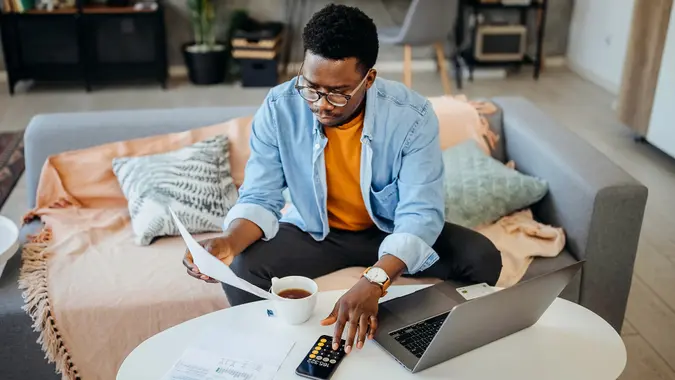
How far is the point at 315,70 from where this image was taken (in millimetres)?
1584

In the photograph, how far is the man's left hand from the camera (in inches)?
54.9

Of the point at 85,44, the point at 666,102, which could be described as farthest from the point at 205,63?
the point at 666,102

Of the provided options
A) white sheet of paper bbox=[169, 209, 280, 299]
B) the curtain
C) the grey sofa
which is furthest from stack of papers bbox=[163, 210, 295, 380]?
the curtain

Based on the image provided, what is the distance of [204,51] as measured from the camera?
495cm

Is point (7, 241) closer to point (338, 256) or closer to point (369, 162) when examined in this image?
point (338, 256)

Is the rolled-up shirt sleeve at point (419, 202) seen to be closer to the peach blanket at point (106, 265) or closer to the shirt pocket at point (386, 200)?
the shirt pocket at point (386, 200)

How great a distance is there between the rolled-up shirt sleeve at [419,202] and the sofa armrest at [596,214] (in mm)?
523

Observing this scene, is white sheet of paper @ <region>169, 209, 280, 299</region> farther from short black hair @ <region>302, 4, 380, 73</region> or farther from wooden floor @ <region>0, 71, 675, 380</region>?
wooden floor @ <region>0, 71, 675, 380</region>

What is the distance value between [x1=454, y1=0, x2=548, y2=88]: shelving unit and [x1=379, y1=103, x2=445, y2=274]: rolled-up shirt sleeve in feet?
11.0

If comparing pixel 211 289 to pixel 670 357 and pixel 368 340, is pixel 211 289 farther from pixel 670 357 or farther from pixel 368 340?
pixel 670 357

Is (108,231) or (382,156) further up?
(382,156)

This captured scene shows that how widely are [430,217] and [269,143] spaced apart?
44cm

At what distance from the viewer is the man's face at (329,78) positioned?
1.58m

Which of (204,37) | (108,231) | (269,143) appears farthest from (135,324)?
(204,37)
